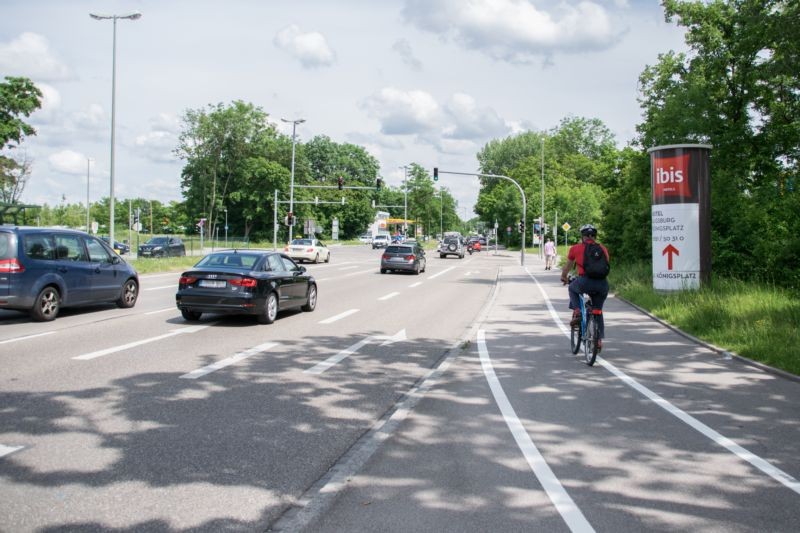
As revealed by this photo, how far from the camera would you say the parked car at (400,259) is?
33.2 m

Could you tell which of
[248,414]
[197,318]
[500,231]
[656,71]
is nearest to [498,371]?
[248,414]

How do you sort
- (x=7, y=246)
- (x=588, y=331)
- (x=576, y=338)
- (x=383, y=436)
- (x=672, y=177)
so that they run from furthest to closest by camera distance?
1. (x=672, y=177)
2. (x=7, y=246)
3. (x=576, y=338)
4. (x=588, y=331)
5. (x=383, y=436)

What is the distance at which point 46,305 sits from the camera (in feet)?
Answer: 41.6

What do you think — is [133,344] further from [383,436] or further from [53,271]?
[383,436]

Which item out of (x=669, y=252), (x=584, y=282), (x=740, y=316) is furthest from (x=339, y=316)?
(x=669, y=252)

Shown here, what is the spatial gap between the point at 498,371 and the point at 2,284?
341 inches

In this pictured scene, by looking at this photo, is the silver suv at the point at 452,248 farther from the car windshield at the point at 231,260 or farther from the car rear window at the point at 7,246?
the car rear window at the point at 7,246

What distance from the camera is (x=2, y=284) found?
472 inches

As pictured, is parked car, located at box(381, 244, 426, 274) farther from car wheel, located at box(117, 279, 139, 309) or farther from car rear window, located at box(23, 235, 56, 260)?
car rear window, located at box(23, 235, 56, 260)

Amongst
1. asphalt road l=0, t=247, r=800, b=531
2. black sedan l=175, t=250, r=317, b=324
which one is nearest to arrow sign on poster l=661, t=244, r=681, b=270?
asphalt road l=0, t=247, r=800, b=531

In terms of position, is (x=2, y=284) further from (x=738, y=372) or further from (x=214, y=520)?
(x=738, y=372)

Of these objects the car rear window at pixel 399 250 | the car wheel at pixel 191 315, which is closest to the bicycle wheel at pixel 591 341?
the car wheel at pixel 191 315

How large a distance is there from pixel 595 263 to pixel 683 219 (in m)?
8.61

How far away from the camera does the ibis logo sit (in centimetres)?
1739
